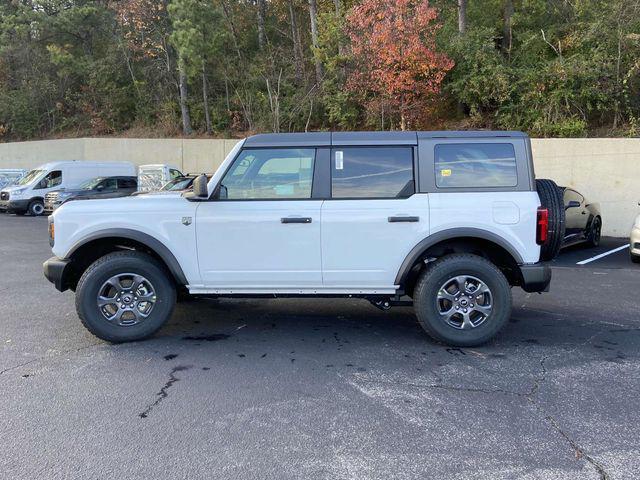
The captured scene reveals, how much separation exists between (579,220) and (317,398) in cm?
911

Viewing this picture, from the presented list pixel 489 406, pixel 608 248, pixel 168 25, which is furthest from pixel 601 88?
pixel 168 25

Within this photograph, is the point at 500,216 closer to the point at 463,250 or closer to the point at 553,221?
the point at 463,250

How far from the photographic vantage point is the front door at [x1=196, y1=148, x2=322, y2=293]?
524 cm

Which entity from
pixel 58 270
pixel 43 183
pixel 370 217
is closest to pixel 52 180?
pixel 43 183

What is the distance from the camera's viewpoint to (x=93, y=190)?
68.3ft

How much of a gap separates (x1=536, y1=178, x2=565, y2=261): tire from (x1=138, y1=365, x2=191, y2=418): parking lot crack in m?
3.64

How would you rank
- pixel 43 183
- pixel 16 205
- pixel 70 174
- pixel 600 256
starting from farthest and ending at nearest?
pixel 70 174
pixel 43 183
pixel 16 205
pixel 600 256

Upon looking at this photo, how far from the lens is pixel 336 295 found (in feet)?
17.7

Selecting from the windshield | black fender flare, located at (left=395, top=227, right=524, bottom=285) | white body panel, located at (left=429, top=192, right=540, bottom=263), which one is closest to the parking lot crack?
black fender flare, located at (left=395, top=227, right=524, bottom=285)

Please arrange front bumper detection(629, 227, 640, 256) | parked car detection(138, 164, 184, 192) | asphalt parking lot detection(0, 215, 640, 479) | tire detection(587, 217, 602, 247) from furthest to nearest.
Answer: parked car detection(138, 164, 184, 192)
tire detection(587, 217, 602, 247)
front bumper detection(629, 227, 640, 256)
asphalt parking lot detection(0, 215, 640, 479)

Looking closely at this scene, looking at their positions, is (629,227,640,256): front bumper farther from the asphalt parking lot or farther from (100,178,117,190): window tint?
(100,178,117,190): window tint

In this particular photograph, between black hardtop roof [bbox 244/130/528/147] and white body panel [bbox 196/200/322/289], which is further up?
black hardtop roof [bbox 244/130/528/147]

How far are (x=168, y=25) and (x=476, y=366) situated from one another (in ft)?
89.2

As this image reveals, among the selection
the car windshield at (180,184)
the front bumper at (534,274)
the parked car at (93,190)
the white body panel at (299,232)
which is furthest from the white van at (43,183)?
the front bumper at (534,274)
